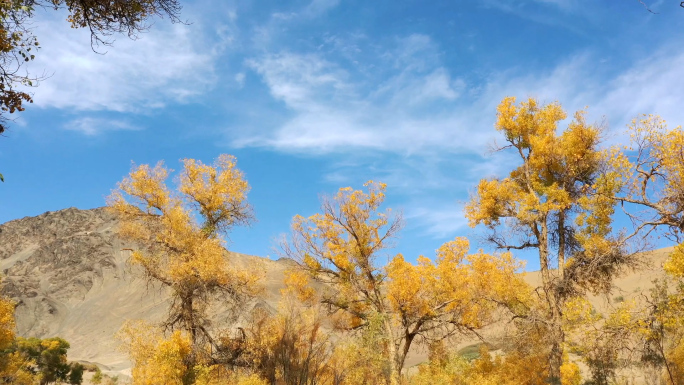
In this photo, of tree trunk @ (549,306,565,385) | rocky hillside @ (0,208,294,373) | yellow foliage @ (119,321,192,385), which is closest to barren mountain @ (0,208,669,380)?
rocky hillside @ (0,208,294,373)

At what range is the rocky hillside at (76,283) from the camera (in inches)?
2958

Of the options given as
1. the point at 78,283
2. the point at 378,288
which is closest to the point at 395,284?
the point at 378,288

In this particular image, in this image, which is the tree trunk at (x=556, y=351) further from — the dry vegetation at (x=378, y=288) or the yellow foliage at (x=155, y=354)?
the yellow foliage at (x=155, y=354)

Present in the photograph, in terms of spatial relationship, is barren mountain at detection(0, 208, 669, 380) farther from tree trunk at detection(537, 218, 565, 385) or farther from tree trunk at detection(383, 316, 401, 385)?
tree trunk at detection(537, 218, 565, 385)

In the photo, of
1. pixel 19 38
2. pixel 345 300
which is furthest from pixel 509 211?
pixel 19 38

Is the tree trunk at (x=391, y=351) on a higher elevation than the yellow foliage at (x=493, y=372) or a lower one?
higher

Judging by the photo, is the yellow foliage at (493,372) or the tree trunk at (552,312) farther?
the yellow foliage at (493,372)

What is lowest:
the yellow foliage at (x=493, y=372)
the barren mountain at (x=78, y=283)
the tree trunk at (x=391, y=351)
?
the yellow foliage at (x=493, y=372)

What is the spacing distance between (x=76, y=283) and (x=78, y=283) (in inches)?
13.9

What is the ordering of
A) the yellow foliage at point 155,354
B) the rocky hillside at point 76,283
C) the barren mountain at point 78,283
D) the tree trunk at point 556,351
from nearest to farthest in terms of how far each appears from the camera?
1. the tree trunk at point 556,351
2. the yellow foliage at point 155,354
3. the barren mountain at point 78,283
4. the rocky hillside at point 76,283

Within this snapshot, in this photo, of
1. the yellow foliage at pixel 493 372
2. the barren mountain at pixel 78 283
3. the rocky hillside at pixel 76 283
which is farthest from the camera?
the rocky hillside at pixel 76 283

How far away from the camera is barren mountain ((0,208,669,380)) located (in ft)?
240

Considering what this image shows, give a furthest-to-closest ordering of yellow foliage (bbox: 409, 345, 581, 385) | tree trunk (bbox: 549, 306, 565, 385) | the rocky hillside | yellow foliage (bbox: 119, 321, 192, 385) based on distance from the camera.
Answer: the rocky hillside
yellow foliage (bbox: 409, 345, 581, 385)
yellow foliage (bbox: 119, 321, 192, 385)
tree trunk (bbox: 549, 306, 565, 385)

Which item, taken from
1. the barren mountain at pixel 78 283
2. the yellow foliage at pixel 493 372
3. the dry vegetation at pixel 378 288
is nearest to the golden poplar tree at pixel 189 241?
the dry vegetation at pixel 378 288
